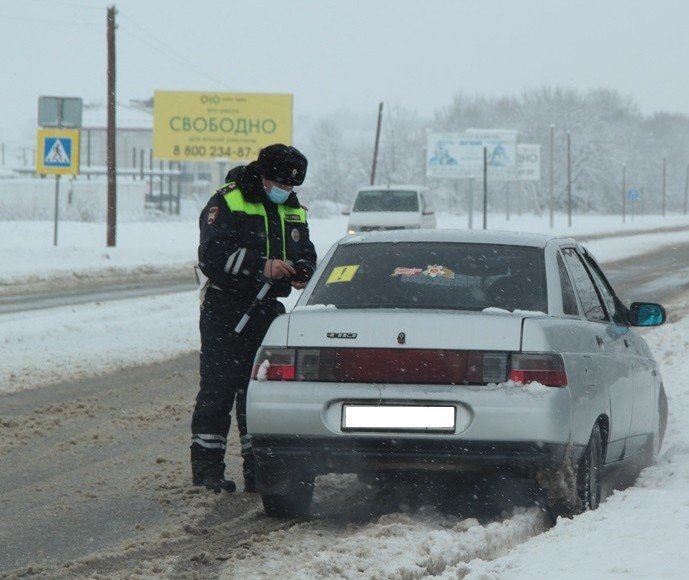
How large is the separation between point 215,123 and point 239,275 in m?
54.0

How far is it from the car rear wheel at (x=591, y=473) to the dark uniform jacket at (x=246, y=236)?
159cm

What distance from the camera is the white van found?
33375mm

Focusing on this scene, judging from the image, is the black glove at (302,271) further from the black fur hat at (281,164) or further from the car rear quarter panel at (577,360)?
the car rear quarter panel at (577,360)

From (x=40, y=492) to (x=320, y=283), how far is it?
169cm

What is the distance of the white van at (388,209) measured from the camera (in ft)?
109

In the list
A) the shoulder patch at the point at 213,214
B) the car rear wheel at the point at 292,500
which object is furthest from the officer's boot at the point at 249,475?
the shoulder patch at the point at 213,214

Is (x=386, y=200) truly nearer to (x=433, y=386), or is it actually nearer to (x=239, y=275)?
(x=239, y=275)

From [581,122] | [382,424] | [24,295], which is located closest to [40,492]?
[382,424]

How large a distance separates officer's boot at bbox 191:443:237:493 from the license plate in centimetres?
126

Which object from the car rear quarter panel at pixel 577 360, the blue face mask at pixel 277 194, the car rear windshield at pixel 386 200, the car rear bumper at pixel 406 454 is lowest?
the car rear bumper at pixel 406 454

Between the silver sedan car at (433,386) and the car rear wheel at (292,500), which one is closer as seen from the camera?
the silver sedan car at (433,386)

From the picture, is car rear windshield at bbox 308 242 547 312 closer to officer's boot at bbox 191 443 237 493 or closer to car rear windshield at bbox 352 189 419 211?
officer's boot at bbox 191 443 237 493

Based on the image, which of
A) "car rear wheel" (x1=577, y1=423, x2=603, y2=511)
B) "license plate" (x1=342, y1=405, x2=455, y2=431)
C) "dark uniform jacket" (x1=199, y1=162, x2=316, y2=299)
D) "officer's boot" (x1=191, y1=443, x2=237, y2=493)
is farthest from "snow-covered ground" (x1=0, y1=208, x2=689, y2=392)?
"car rear wheel" (x1=577, y1=423, x2=603, y2=511)

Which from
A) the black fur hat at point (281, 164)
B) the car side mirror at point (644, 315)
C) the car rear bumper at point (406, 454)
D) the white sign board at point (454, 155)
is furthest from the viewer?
the white sign board at point (454, 155)
